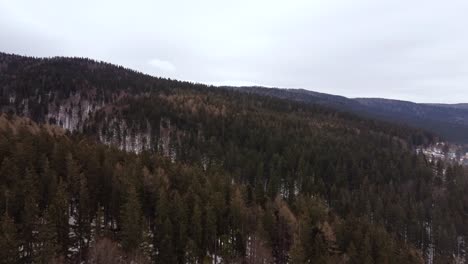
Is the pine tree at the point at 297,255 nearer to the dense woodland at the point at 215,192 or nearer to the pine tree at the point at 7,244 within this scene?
the dense woodland at the point at 215,192

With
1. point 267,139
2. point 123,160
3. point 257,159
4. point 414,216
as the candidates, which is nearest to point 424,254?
point 414,216

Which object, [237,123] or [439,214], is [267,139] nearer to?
[237,123]

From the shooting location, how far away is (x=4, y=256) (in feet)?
103

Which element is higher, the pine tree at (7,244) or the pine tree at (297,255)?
the pine tree at (7,244)

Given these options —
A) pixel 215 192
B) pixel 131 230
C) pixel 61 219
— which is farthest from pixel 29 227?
pixel 215 192

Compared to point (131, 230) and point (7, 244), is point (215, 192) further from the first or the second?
point (7, 244)

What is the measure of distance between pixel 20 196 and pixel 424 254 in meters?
78.5

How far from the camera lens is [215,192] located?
54469 mm

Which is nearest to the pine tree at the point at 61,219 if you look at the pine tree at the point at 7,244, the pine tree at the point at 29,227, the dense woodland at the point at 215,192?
the dense woodland at the point at 215,192

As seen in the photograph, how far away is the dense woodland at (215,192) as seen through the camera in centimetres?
4178

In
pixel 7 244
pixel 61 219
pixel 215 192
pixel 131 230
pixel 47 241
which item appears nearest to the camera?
pixel 7 244

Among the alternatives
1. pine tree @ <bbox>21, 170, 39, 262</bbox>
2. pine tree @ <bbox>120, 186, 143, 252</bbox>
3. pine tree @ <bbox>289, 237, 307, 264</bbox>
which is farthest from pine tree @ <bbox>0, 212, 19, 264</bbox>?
pine tree @ <bbox>289, 237, 307, 264</bbox>

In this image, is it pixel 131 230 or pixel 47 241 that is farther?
pixel 131 230

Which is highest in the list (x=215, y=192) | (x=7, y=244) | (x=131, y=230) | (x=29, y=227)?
(x=215, y=192)
